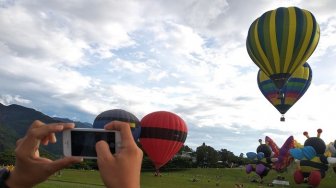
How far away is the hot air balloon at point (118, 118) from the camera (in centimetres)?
3209

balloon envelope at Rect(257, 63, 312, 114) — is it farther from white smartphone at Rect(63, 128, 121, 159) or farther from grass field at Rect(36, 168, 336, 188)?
white smartphone at Rect(63, 128, 121, 159)

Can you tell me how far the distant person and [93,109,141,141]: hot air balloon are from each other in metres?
29.7

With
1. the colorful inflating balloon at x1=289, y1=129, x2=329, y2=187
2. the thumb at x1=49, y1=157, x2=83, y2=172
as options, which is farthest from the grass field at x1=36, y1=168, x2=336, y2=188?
the thumb at x1=49, y1=157, x2=83, y2=172

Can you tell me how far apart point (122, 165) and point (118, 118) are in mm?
31578

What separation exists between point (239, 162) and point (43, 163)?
93.7 meters

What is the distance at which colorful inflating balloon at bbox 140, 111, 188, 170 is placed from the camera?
30.0m

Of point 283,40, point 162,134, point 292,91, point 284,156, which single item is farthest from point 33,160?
point 284,156

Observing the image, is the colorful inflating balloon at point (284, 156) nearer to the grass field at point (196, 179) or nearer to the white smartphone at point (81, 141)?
the grass field at point (196, 179)

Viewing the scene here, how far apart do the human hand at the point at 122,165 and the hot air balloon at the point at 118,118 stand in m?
30.0

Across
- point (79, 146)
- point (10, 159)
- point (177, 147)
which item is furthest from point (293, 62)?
Result: point (10, 159)

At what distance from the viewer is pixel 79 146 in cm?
242

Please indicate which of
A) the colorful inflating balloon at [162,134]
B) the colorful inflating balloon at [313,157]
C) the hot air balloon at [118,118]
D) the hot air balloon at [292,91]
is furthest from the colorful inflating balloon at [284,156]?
the hot air balloon at [118,118]

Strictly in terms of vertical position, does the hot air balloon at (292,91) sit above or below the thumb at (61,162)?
above

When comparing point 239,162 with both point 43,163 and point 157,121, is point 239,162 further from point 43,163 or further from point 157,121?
point 43,163
